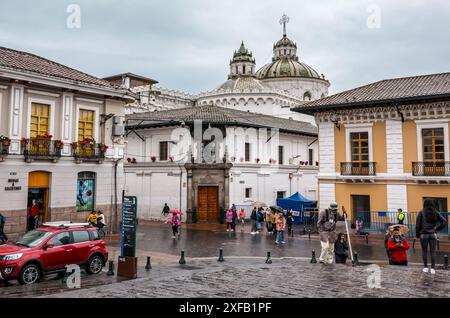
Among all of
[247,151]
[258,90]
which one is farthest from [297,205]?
[258,90]

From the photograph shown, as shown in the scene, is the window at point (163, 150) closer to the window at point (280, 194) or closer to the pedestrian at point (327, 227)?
the window at point (280, 194)

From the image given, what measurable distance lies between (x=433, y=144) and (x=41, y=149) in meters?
21.1

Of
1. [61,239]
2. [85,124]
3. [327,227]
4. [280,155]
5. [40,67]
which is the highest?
[40,67]

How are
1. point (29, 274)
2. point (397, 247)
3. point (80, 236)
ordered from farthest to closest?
1. point (80, 236)
2. point (397, 247)
3. point (29, 274)

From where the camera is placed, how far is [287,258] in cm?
1755

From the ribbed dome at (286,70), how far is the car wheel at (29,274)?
64508 millimetres

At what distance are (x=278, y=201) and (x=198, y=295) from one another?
23154 millimetres

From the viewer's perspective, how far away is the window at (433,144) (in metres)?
23.3

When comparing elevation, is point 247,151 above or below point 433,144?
above

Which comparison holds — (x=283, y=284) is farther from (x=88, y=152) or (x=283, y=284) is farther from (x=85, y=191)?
(x=85, y=191)

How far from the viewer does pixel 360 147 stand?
25.6 meters

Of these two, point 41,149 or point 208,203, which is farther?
point 208,203
